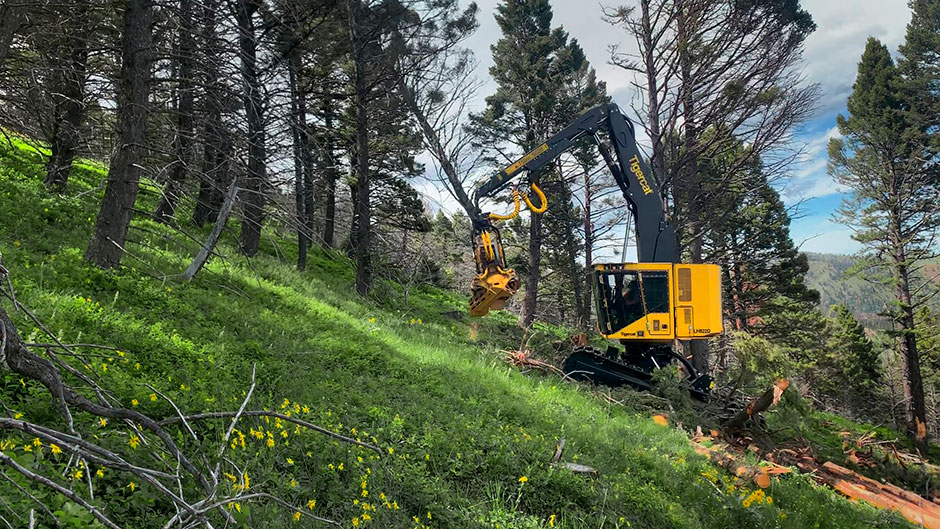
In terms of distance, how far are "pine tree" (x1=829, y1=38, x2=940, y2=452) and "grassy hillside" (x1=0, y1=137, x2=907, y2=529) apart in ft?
43.3

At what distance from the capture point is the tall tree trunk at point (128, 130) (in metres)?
5.76

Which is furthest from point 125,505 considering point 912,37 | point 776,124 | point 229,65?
point 912,37

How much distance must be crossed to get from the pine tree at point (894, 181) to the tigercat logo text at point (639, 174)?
36.5ft

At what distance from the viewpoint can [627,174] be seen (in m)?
10.6

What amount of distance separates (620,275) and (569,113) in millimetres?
9767

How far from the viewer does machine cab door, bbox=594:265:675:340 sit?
9789 mm

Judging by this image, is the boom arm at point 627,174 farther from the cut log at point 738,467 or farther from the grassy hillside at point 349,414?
the cut log at point 738,467

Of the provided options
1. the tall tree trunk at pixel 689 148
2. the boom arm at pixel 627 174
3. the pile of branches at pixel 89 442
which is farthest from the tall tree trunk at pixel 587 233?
the pile of branches at pixel 89 442

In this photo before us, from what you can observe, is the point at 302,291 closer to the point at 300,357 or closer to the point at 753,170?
the point at 300,357

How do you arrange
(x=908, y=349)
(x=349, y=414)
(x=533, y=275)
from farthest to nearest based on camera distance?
(x=533, y=275), (x=908, y=349), (x=349, y=414)

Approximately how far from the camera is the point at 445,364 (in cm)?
750

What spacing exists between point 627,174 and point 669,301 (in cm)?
277

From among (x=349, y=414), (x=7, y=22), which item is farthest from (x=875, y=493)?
(x=7, y=22)

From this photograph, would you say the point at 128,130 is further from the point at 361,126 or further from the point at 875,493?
the point at 875,493
